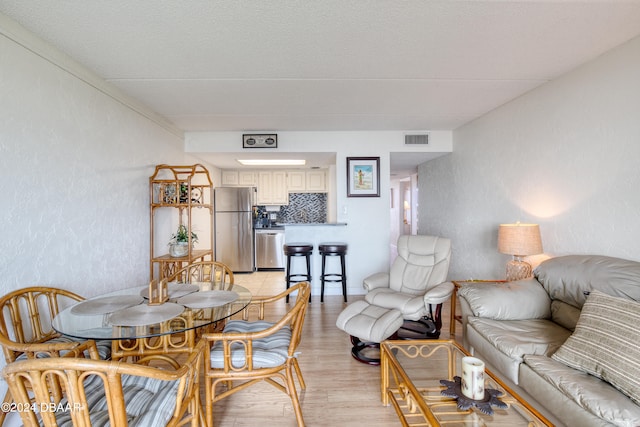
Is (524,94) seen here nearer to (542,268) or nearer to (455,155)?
(455,155)

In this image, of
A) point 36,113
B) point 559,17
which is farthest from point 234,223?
point 559,17

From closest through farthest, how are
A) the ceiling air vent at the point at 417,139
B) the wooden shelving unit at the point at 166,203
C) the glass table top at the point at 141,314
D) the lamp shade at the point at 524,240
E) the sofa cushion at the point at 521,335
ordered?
1. the glass table top at the point at 141,314
2. the sofa cushion at the point at 521,335
3. the lamp shade at the point at 524,240
4. the wooden shelving unit at the point at 166,203
5. the ceiling air vent at the point at 417,139

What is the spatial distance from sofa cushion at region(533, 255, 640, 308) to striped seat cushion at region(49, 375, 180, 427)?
234 cm

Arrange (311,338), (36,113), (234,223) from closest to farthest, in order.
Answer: (36,113) < (311,338) < (234,223)

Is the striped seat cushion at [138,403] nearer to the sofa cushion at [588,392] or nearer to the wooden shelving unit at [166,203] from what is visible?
the sofa cushion at [588,392]

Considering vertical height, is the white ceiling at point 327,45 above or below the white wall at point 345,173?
above

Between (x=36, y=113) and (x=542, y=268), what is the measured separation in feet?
12.1

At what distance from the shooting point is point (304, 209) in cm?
645

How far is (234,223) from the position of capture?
5.49 meters

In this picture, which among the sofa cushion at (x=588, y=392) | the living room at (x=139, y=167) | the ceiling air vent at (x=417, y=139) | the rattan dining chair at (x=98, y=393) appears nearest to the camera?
the rattan dining chair at (x=98, y=393)

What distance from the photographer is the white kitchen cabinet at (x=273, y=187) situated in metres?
6.04

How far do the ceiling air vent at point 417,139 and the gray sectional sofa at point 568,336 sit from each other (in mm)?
2431

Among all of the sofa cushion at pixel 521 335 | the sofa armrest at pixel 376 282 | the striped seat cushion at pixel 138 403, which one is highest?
the sofa armrest at pixel 376 282

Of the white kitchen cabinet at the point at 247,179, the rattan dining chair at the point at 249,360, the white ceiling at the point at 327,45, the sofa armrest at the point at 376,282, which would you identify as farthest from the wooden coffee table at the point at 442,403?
the white kitchen cabinet at the point at 247,179
